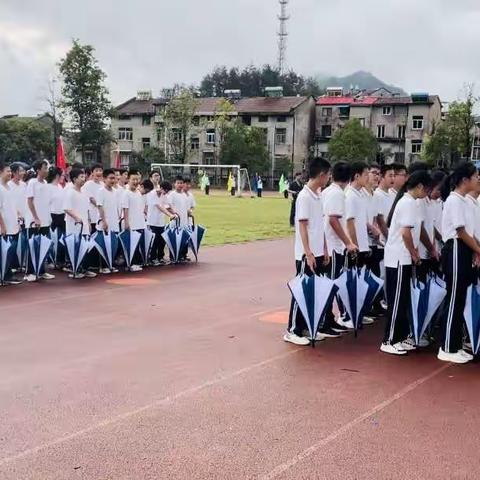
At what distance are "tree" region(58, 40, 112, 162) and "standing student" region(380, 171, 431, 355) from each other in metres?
47.9

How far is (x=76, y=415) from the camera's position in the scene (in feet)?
13.3

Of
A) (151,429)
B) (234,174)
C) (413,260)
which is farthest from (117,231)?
(234,174)

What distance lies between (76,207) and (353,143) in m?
42.6

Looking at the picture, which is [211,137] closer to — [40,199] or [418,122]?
[418,122]

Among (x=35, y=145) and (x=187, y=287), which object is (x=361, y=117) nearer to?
(x=35, y=145)

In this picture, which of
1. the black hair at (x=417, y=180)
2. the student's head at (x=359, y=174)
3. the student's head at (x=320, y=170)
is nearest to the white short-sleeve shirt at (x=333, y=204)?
the student's head at (x=320, y=170)

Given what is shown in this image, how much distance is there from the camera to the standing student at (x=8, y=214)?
28.5ft

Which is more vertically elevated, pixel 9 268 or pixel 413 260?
pixel 413 260

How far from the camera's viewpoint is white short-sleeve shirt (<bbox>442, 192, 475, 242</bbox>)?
16.7ft

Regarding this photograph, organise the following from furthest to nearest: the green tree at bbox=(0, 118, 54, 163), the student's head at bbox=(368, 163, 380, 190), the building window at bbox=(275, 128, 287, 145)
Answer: the building window at bbox=(275, 128, 287, 145) → the green tree at bbox=(0, 118, 54, 163) → the student's head at bbox=(368, 163, 380, 190)

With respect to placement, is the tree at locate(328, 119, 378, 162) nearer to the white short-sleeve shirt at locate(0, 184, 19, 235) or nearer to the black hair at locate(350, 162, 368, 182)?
the white short-sleeve shirt at locate(0, 184, 19, 235)

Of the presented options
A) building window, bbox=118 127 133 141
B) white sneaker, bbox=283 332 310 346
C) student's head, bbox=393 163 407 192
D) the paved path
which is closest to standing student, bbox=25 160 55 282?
the paved path

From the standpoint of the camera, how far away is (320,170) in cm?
571

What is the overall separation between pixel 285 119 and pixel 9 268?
4961 centimetres
